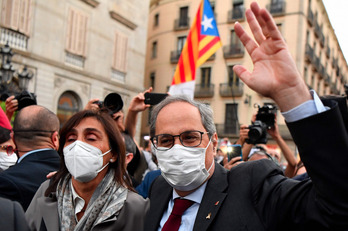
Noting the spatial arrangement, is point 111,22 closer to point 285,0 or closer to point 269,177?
point 285,0

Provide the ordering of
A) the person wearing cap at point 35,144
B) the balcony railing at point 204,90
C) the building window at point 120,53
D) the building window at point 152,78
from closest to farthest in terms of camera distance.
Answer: the person wearing cap at point 35,144 → the building window at point 120,53 → the balcony railing at point 204,90 → the building window at point 152,78

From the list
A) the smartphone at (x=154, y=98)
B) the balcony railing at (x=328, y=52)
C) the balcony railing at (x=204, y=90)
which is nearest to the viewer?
the smartphone at (x=154, y=98)

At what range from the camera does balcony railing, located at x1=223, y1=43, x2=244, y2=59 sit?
2670 cm

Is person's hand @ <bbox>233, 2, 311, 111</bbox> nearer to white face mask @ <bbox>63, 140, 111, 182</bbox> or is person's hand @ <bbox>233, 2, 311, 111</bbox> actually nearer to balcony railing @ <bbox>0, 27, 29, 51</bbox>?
white face mask @ <bbox>63, 140, 111, 182</bbox>

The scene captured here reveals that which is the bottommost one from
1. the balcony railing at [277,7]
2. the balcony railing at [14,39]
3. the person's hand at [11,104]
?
the person's hand at [11,104]

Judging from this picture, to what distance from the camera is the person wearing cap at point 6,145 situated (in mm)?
2896

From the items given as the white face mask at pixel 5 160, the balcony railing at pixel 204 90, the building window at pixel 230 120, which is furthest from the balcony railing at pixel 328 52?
the white face mask at pixel 5 160

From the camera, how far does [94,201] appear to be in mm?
2389

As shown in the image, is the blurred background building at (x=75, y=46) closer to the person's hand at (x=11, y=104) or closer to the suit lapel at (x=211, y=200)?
the person's hand at (x=11, y=104)

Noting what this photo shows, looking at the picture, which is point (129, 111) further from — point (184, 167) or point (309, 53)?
point (309, 53)

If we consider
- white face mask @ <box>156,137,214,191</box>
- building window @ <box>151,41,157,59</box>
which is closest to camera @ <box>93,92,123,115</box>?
white face mask @ <box>156,137,214,191</box>

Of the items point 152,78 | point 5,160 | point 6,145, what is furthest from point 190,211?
point 152,78

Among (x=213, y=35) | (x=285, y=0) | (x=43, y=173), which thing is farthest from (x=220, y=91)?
(x=43, y=173)

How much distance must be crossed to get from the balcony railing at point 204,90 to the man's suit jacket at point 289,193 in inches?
1009
